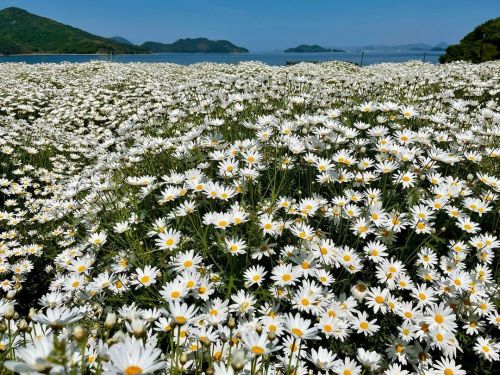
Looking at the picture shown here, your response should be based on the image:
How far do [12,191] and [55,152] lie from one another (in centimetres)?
232

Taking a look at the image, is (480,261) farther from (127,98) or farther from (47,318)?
(127,98)

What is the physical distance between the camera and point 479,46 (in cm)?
2291

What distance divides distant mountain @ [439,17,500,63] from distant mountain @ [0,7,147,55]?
107 m

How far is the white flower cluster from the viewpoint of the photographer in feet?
5.50

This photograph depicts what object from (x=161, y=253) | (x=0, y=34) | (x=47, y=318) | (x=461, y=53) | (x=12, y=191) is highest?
(x=0, y=34)

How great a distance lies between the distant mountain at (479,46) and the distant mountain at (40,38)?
10675 centimetres

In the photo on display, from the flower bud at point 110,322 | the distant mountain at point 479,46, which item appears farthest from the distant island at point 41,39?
the flower bud at point 110,322

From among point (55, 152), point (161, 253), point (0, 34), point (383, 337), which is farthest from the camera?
point (0, 34)

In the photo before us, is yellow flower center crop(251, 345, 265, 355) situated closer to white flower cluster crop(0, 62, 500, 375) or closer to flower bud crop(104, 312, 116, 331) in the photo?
white flower cluster crop(0, 62, 500, 375)

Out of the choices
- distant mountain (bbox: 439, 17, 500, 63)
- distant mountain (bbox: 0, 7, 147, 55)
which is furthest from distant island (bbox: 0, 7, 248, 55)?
distant mountain (bbox: 439, 17, 500, 63)

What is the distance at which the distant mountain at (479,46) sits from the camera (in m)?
22.1

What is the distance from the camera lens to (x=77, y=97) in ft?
36.4

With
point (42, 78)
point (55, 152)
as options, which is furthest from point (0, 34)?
point (55, 152)

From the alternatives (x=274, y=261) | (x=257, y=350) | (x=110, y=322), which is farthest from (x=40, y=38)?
(x=257, y=350)
